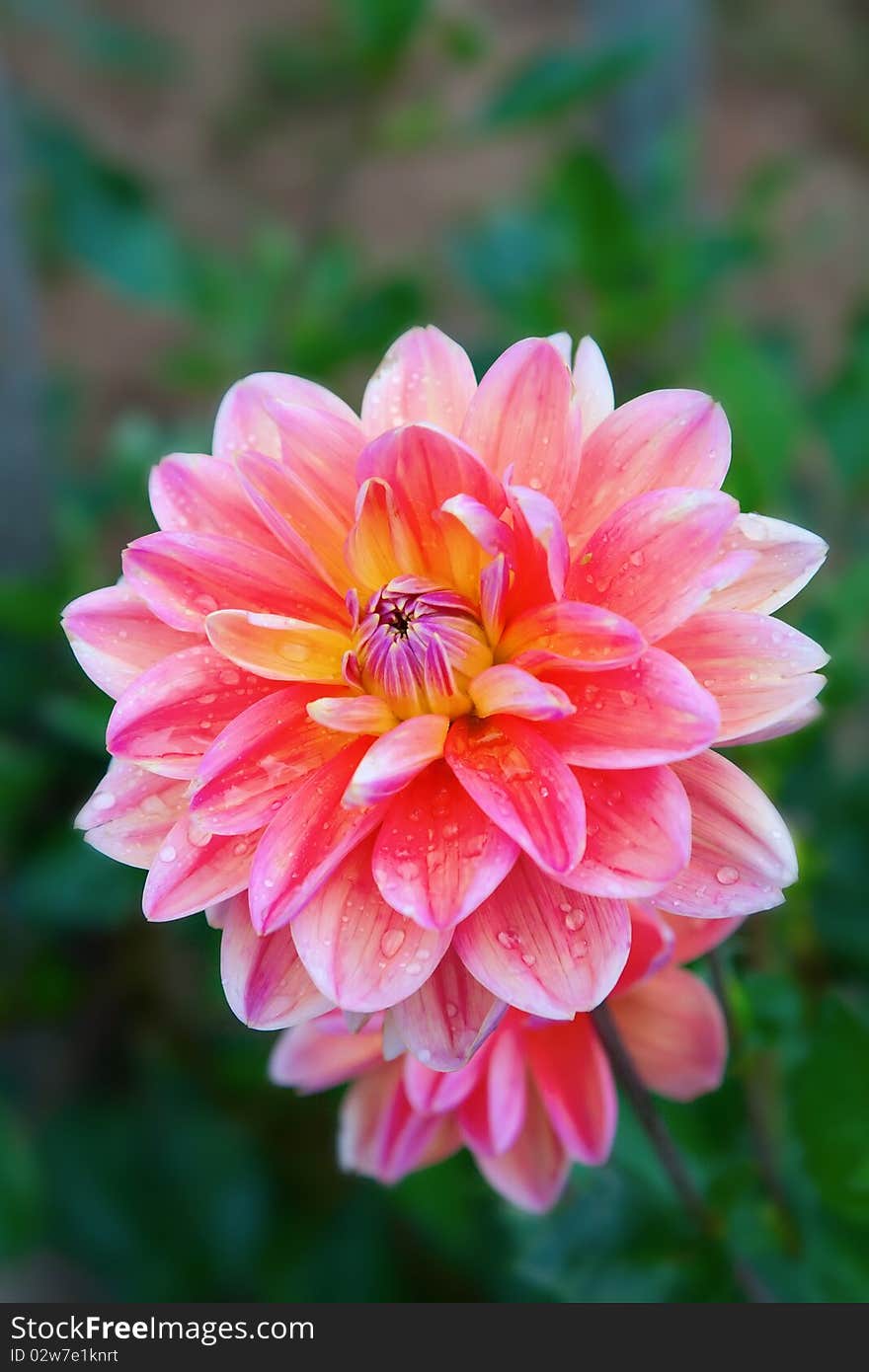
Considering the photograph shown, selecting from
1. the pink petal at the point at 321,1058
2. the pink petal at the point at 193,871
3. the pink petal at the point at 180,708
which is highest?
the pink petal at the point at 180,708

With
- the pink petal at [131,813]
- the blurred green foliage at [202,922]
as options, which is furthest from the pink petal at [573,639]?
the blurred green foliage at [202,922]

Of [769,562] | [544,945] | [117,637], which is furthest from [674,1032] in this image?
[117,637]

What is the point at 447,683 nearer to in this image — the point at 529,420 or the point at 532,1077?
the point at 529,420

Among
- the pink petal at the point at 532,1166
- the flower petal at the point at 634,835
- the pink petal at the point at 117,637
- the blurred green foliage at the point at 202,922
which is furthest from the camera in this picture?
the blurred green foliage at the point at 202,922

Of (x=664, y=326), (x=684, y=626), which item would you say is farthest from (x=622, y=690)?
(x=664, y=326)

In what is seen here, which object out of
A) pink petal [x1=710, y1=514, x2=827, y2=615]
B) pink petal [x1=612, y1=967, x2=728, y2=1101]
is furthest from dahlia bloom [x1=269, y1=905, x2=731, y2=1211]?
pink petal [x1=710, y1=514, x2=827, y2=615]

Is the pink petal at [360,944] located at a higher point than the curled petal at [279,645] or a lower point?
lower

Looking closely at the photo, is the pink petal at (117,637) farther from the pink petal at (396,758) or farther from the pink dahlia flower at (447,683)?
the pink petal at (396,758)
